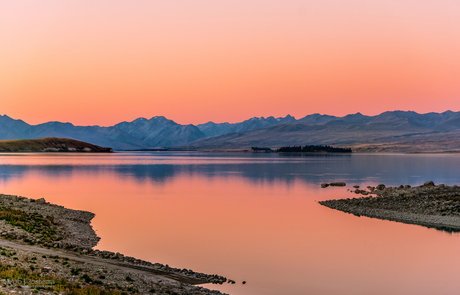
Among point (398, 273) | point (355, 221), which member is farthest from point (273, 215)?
point (398, 273)

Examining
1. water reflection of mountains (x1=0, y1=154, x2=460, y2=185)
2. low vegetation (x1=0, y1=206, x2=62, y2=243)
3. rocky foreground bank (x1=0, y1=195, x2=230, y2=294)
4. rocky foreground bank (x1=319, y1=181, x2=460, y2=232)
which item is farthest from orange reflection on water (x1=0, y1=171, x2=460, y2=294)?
water reflection of mountains (x1=0, y1=154, x2=460, y2=185)

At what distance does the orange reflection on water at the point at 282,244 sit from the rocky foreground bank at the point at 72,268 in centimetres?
162

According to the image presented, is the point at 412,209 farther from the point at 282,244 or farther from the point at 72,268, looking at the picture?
the point at 72,268

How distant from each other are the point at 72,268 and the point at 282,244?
43.1 ft

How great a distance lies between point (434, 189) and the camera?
50.0m

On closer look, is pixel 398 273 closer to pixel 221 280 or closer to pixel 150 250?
pixel 221 280

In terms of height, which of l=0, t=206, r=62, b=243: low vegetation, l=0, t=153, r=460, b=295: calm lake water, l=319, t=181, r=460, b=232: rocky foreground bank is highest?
l=0, t=206, r=62, b=243: low vegetation

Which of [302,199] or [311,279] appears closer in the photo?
[311,279]

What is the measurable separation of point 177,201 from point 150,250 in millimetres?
22878

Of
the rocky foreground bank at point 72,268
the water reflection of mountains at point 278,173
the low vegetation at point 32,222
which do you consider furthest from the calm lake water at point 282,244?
the water reflection of mountains at point 278,173

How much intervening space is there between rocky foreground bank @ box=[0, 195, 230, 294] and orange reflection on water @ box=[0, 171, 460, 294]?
5.33 feet

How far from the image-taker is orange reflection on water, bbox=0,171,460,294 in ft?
59.3

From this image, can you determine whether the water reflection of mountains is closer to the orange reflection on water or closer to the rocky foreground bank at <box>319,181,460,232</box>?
the rocky foreground bank at <box>319,181,460,232</box>

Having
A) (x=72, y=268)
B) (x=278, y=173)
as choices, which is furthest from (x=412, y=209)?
(x=278, y=173)
